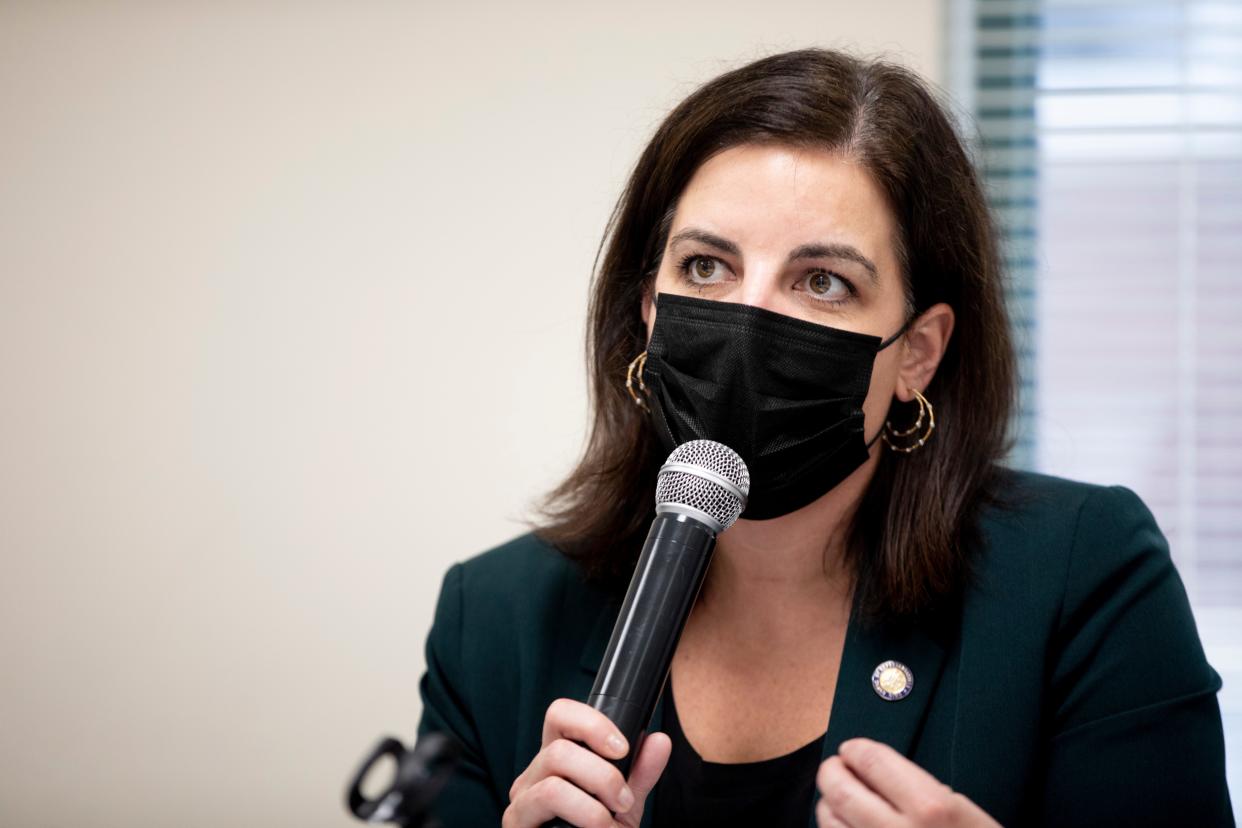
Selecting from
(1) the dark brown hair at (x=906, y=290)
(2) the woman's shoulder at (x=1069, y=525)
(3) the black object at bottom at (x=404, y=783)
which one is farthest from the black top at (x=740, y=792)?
(3) the black object at bottom at (x=404, y=783)

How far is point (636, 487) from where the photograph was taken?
1.53m

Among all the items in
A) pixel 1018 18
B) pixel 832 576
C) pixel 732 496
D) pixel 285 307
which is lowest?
pixel 832 576

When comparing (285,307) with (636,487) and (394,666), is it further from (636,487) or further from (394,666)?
(636,487)

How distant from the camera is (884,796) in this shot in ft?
2.83

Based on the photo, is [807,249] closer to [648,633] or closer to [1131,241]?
[648,633]

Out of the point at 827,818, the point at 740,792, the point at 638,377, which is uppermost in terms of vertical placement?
the point at 638,377

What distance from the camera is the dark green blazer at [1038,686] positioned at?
1.19 metres

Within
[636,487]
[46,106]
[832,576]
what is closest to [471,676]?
[636,487]

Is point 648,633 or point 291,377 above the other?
point 291,377

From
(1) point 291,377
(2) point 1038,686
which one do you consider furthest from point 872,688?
(1) point 291,377

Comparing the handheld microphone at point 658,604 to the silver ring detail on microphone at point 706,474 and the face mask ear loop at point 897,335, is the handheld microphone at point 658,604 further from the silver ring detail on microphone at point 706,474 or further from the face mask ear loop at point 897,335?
the face mask ear loop at point 897,335

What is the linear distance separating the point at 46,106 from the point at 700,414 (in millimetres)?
1874

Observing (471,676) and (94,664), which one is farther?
(94,664)

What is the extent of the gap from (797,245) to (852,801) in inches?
24.0
